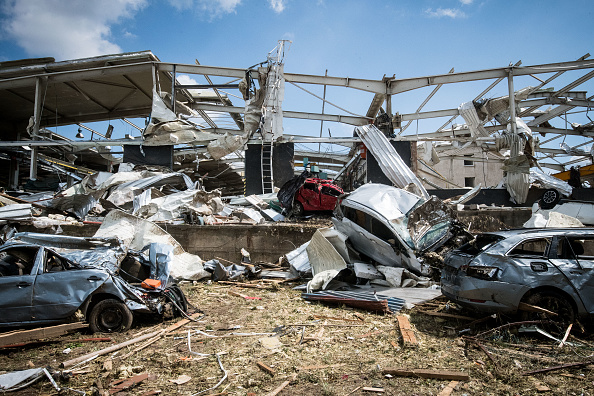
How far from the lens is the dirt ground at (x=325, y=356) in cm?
353

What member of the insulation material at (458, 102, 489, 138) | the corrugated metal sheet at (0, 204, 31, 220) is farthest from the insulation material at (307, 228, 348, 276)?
the insulation material at (458, 102, 489, 138)

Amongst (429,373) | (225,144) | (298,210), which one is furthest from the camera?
(225,144)

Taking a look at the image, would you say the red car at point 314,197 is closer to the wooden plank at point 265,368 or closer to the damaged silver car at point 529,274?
the damaged silver car at point 529,274

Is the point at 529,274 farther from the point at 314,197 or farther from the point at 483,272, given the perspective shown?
the point at 314,197

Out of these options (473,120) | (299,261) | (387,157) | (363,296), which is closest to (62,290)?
→ (363,296)

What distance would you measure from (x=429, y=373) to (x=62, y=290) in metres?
5.03

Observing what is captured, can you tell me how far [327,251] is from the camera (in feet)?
27.5

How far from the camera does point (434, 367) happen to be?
155 inches

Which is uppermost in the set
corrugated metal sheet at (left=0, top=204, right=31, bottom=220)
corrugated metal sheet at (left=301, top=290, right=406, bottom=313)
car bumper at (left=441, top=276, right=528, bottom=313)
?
corrugated metal sheet at (left=0, top=204, right=31, bottom=220)

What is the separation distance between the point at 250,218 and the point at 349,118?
9287mm

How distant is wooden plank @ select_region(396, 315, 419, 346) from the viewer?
15.2ft

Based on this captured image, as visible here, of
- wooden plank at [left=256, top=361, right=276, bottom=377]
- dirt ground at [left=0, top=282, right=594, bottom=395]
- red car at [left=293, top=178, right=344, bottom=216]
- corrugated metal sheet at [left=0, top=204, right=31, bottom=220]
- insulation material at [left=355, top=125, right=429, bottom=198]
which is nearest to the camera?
dirt ground at [left=0, top=282, right=594, bottom=395]

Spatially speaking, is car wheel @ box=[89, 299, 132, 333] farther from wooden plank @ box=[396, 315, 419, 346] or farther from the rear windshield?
the rear windshield

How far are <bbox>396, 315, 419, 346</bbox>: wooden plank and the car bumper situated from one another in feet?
2.74
